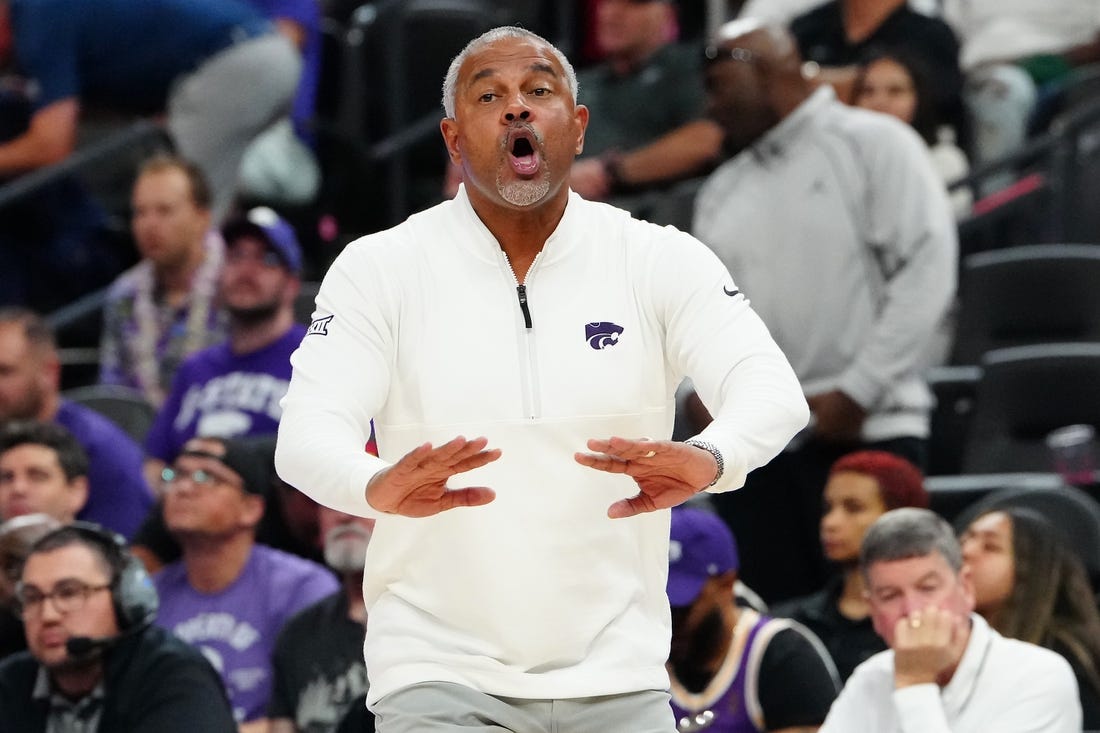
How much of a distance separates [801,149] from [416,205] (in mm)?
3395

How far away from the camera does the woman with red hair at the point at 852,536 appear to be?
5.65m

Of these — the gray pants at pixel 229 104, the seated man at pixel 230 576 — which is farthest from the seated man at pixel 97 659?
the gray pants at pixel 229 104

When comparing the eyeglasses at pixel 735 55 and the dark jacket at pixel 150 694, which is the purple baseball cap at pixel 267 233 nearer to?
the eyeglasses at pixel 735 55

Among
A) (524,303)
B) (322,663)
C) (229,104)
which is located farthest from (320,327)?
(229,104)

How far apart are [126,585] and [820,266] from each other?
2.46m

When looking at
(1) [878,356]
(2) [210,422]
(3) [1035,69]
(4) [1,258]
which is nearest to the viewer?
(1) [878,356]

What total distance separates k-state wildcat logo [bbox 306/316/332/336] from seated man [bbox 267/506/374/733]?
234 centimetres

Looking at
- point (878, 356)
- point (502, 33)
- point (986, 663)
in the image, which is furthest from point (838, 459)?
point (502, 33)

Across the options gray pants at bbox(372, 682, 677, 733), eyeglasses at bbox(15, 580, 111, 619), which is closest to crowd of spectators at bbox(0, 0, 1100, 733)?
eyeglasses at bbox(15, 580, 111, 619)

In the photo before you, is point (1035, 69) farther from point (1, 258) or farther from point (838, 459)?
point (1, 258)

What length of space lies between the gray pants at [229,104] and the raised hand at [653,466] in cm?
553

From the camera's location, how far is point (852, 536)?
5.73 m

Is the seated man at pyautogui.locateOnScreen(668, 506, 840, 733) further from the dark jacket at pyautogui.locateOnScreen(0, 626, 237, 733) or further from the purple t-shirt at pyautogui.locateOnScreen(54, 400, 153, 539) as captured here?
the purple t-shirt at pyautogui.locateOnScreen(54, 400, 153, 539)

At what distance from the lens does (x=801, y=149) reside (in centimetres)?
664
